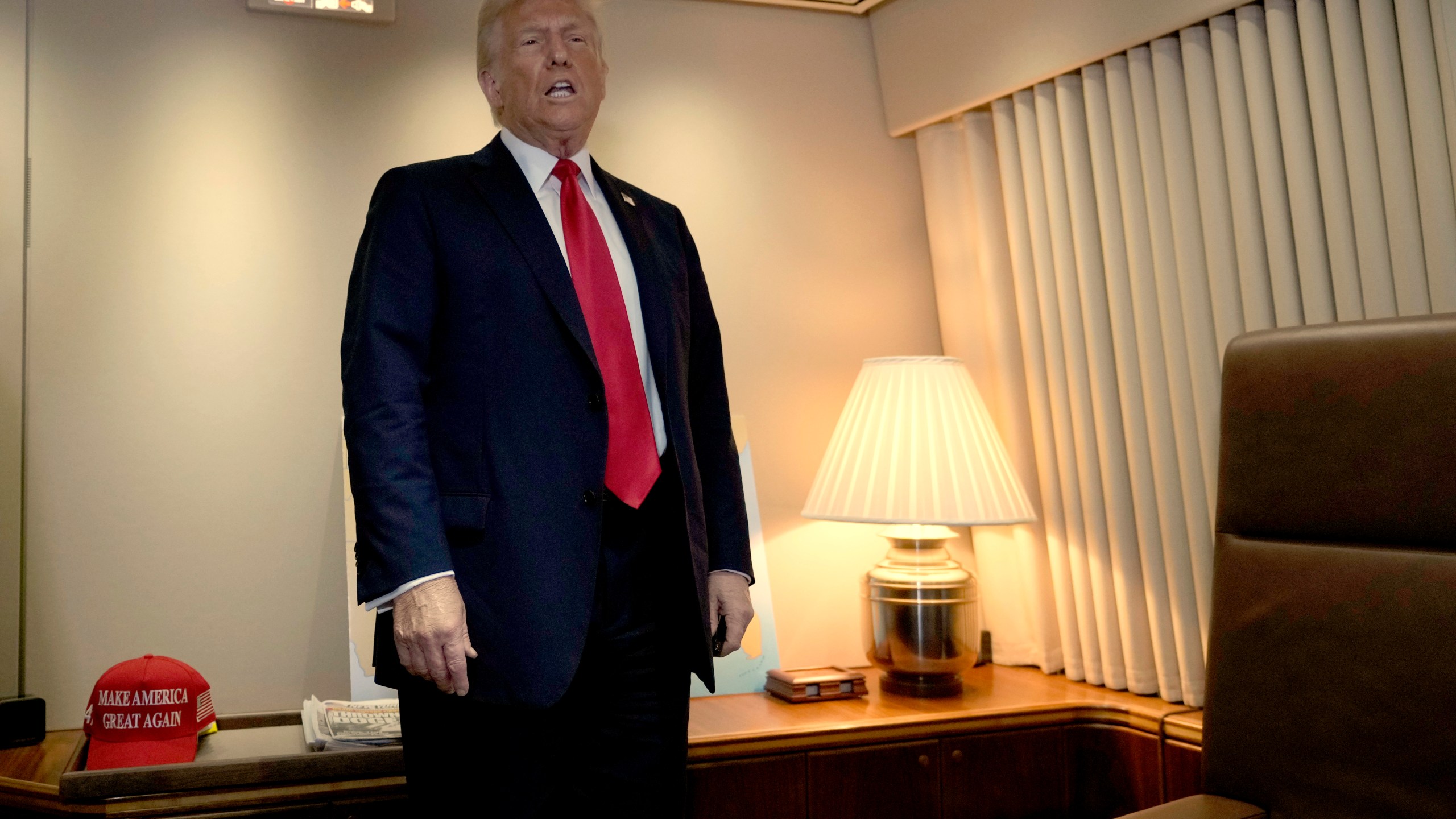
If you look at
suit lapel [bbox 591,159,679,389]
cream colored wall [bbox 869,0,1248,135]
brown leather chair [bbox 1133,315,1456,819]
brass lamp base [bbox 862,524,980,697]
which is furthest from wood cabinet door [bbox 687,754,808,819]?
cream colored wall [bbox 869,0,1248,135]

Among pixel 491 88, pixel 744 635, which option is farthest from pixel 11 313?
pixel 744 635

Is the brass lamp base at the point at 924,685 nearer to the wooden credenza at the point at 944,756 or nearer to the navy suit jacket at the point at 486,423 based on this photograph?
the wooden credenza at the point at 944,756

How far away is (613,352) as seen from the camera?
4.66 feet

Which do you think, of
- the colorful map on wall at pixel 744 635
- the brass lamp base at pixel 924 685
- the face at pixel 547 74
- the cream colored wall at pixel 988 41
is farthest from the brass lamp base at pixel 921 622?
the face at pixel 547 74

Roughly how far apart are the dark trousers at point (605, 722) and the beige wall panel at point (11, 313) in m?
1.28

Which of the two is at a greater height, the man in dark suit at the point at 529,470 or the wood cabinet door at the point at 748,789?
the man in dark suit at the point at 529,470

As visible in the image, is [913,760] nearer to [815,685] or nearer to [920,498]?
[815,685]

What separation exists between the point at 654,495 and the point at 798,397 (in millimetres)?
1358

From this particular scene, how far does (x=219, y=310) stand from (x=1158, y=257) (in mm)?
1999

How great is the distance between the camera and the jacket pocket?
128 centimetres

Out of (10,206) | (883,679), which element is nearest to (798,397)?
(883,679)

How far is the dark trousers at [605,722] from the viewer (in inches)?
50.9

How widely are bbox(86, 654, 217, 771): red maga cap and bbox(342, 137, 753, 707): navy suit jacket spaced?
0.73 meters

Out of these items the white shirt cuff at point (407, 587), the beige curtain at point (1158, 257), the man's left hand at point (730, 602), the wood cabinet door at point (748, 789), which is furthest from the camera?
the wood cabinet door at point (748, 789)
